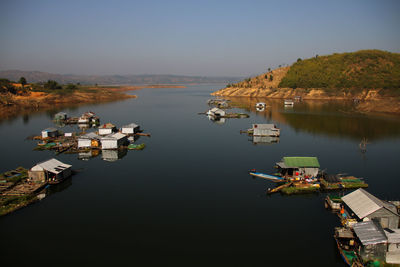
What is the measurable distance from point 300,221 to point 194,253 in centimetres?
977

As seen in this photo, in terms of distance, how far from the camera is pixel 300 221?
24.9 metres

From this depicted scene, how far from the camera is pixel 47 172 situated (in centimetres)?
3203

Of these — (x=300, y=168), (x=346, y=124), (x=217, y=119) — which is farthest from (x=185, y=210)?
(x=346, y=124)

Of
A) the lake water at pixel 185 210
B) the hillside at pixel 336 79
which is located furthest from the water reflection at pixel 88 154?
the hillside at pixel 336 79

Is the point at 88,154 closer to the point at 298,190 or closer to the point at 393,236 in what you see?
the point at 298,190

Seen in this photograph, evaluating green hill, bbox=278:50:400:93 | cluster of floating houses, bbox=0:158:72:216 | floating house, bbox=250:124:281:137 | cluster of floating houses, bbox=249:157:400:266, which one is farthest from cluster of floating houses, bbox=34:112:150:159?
green hill, bbox=278:50:400:93

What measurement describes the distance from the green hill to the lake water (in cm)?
8464

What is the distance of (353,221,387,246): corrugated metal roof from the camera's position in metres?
18.4

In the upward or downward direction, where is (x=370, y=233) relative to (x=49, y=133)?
downward

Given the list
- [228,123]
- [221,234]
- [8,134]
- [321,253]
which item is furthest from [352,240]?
[8,134]

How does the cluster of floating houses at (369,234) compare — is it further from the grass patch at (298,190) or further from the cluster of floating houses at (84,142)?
the cluster of floating houses at (84,142)

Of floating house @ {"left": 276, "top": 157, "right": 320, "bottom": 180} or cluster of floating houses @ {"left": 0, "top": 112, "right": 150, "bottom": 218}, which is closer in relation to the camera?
cluster of floating houses @ {"left": 0, "top": 112, "right": 150, "bottom": 218}

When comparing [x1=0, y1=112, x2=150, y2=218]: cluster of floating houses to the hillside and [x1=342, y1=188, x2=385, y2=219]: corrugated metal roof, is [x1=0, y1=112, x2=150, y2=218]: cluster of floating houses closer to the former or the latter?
[x1=342, y1=188, x2=385, y2=219]: corrugated metal roof

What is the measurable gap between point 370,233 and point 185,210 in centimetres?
1448
